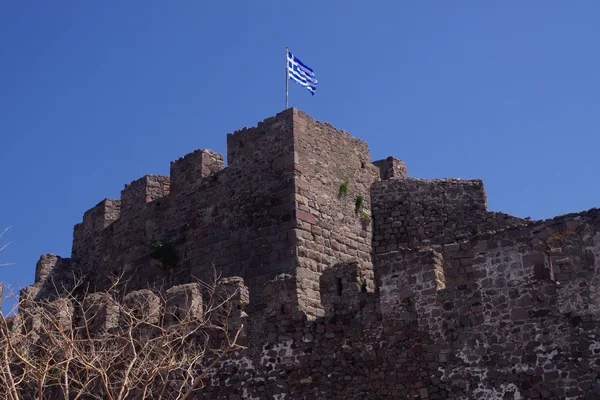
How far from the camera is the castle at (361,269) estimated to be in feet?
48.0

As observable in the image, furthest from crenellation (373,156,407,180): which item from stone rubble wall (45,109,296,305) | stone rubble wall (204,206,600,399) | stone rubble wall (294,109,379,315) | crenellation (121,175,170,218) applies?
stone rubble wall (204,206,600,399)

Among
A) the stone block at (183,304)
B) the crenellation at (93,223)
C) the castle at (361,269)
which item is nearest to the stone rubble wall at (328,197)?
the castle at (361,269)

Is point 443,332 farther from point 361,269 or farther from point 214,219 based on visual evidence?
point 214,219

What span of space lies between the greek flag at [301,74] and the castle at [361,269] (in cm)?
173

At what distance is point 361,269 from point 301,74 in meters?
8.41

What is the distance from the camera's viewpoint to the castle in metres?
14.6

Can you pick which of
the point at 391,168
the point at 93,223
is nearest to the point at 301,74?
the point at 391,168

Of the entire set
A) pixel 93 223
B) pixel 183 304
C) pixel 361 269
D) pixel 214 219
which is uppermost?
pixel 93 223

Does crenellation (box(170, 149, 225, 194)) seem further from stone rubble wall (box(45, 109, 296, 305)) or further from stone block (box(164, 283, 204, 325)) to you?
stone block (box(164, 283, 204, 325))

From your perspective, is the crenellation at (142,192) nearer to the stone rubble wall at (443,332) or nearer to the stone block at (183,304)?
the stone block at (183,304)

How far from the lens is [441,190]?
23281 mm

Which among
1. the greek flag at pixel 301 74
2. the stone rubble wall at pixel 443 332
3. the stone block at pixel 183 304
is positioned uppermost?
the greek flag at pixel 301 74

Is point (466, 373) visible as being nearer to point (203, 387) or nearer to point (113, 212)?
point (203, 387)

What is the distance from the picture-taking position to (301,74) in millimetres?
24312
